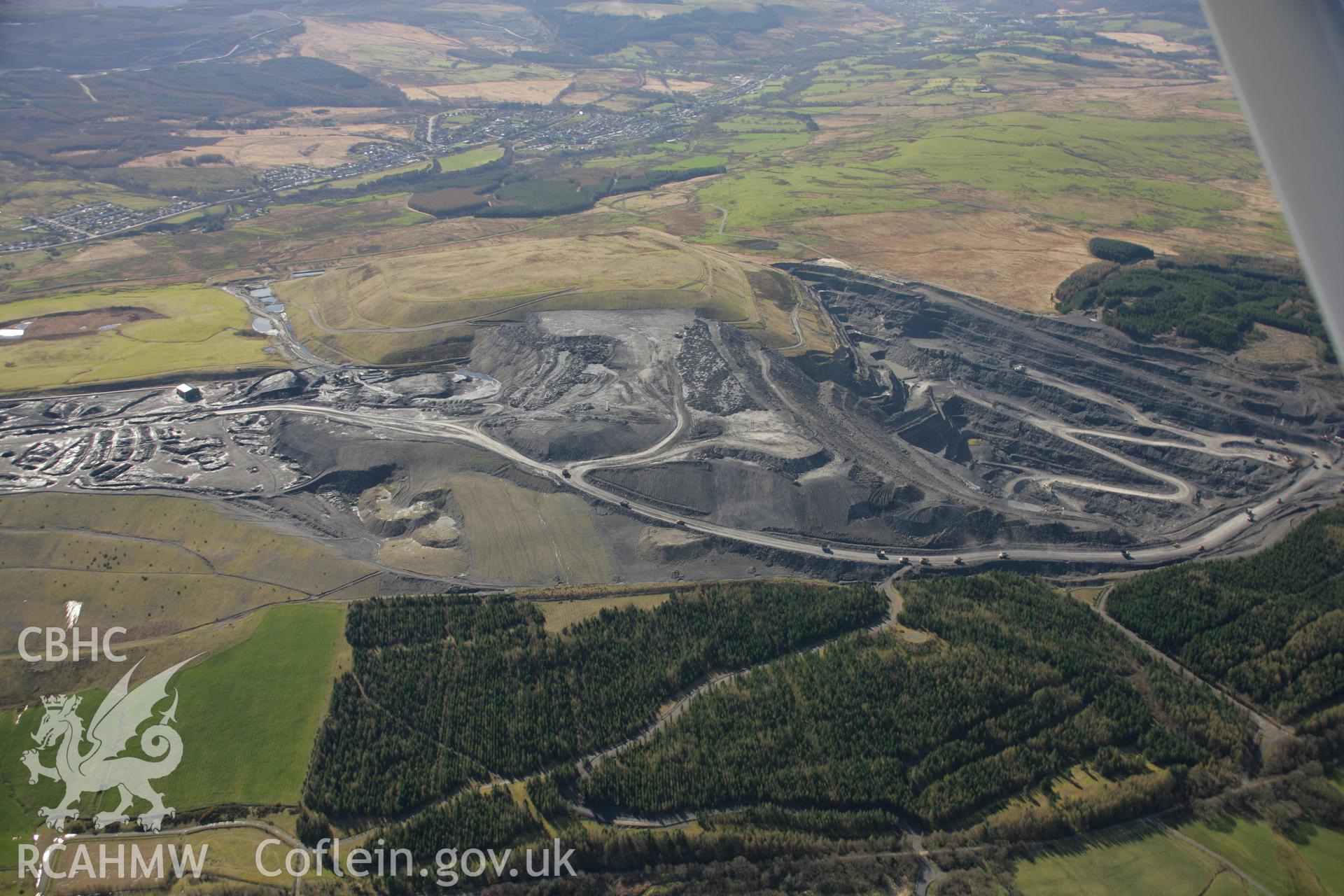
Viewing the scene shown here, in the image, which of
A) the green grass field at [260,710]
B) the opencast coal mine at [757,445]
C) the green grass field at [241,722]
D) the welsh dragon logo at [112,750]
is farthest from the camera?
the opencast coal mine at [757,445]

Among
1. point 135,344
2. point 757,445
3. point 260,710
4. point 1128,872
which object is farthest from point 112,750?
point 135,344

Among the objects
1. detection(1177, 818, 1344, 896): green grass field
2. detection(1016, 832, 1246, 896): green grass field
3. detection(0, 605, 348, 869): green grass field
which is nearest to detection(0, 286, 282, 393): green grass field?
detection(0, 605, 348, 869): green grass field

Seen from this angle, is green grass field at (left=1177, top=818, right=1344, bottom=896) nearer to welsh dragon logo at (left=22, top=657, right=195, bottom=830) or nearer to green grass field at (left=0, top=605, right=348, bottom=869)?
green grass field at (left=0, top=605, right=348, bottom=869)

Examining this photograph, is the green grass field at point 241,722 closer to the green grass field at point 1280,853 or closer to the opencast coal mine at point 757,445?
the opencast coal mine at point 757,445

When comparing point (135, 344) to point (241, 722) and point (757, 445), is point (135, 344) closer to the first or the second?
point (241, 722)

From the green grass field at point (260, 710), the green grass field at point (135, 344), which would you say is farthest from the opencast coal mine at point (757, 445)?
the green grass field at point (260, 710)
